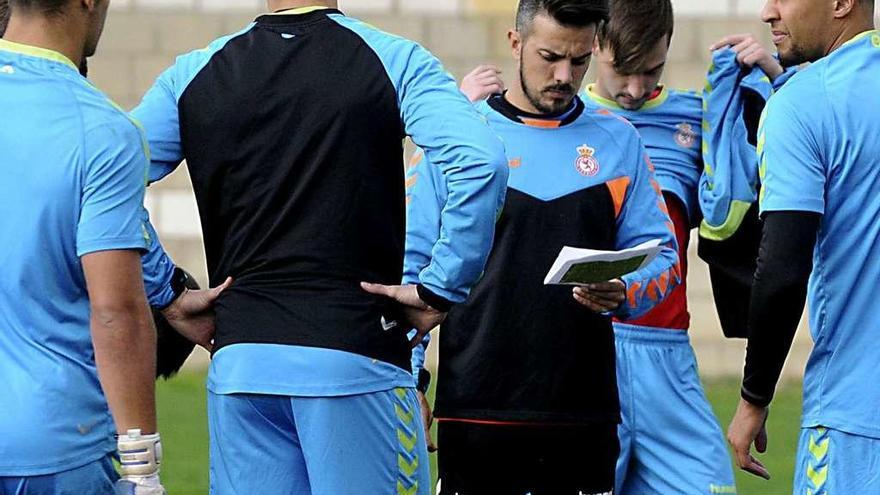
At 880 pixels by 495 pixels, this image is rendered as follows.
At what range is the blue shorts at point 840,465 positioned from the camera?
423 centimetres

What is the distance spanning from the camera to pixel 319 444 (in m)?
4.11

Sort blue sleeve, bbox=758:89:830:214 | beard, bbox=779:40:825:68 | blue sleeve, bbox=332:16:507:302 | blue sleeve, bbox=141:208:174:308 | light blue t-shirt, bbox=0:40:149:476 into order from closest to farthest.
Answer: light blue t-shirt, bbox=0:40:149:476 → blue sleeve, bbox=332:16:507:302 → blue sleeve, bbox=758:89:830:214 → blue sleeve, bbox=141:208:174:308 → beard, bbox=779:40:825:68

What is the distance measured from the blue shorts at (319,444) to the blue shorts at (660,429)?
4.09 feet

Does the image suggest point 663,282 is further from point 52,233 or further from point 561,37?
point 52,233

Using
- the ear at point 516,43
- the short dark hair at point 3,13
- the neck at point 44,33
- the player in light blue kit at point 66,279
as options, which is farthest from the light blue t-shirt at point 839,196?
the short dark hair at point 3,13

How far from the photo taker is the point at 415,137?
411cm

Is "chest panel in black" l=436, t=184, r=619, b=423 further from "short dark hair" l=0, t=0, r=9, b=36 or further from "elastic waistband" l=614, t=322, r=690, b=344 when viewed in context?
"short dark hair" l=0, t=0, r=9, b=36

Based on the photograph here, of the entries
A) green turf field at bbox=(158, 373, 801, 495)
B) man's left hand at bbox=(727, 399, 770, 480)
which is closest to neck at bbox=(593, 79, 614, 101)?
man's left hand at bbox=(727, 399, 770, 480)

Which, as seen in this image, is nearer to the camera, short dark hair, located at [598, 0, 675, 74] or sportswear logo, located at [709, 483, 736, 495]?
sportswear logo, located at [709, 483, 736, 495]

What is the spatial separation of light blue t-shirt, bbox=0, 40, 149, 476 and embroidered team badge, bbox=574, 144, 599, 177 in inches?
61.9

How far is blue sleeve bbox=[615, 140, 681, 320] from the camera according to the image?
483 cm

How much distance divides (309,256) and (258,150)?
29 centimetres

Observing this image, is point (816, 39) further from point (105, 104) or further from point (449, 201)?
point (105, 104)

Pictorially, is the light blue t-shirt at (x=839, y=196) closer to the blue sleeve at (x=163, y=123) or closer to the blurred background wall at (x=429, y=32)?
the blue sleeve at (x=163, y=123)
